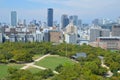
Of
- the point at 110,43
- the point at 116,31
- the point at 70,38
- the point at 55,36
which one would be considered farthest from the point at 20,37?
the point at 116,31

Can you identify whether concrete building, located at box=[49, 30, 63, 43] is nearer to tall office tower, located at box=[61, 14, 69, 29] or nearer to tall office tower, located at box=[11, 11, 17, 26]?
tall office tower, located at box=[61, 14, 69, 29]

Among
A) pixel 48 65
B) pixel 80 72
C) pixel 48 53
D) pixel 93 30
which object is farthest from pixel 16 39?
pixel 80 72

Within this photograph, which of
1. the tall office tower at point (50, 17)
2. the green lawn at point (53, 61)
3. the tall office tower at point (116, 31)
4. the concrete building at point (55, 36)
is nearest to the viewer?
the green lawn at point (53, 61)

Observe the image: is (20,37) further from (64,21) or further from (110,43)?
(64,21)

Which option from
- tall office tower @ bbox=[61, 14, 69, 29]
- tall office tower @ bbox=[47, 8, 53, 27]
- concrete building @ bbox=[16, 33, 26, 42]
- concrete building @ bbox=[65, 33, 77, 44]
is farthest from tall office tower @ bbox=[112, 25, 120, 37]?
tall office tower @ bbox=[47, 8, 53, 27]

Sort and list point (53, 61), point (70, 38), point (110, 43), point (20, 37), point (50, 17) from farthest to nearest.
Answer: point (50, 17) < point (70, 38) < point (20, 37) < point (110, 43) < point (53, 61)

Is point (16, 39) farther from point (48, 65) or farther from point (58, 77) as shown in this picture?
point (58, 77)

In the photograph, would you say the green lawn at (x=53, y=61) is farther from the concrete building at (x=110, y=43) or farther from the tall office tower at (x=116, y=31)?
the tall office tower at (x=116, y=31)

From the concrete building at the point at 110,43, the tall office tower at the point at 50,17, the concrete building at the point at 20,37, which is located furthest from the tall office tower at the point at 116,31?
the tall office tower at the point at 50,17
